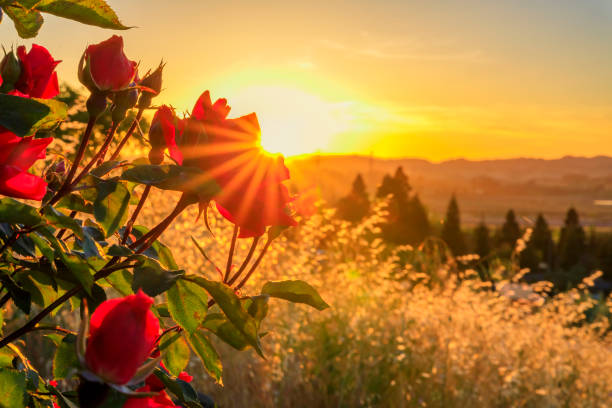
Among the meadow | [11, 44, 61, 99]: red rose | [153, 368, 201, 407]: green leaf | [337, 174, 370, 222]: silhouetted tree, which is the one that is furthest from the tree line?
[11, 44, 61, 99]: red rose

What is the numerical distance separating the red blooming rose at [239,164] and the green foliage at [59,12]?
151mm

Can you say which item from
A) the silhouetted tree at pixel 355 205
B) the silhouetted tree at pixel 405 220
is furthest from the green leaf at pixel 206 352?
the silhouetted tree at pixel 405 220

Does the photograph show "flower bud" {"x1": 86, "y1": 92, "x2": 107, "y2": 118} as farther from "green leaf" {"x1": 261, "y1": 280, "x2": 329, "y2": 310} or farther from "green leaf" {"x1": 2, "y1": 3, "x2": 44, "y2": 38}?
"green leaf" {"x1": 261, "y1": 280, "x2": 329, "y2": 310}

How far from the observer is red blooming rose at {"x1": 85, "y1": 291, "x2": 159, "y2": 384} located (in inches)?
18.5

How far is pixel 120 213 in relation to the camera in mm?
645

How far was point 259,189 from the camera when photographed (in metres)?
0.59

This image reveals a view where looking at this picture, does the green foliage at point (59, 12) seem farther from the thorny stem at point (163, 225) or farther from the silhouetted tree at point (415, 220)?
the silhouetted tree at point (415, 220)

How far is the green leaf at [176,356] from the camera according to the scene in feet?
2.49

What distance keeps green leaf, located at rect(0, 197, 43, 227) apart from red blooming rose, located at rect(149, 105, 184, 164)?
0.48 feet

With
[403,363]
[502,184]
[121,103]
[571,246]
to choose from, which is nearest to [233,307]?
[121,103]

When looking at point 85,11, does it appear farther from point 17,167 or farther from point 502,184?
point 502,184

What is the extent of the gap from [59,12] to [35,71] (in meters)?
0.08

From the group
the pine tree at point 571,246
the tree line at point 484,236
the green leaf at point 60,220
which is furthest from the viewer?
the pine tree at point 571,246

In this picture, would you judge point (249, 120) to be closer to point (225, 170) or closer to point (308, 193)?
point (225, 170)
